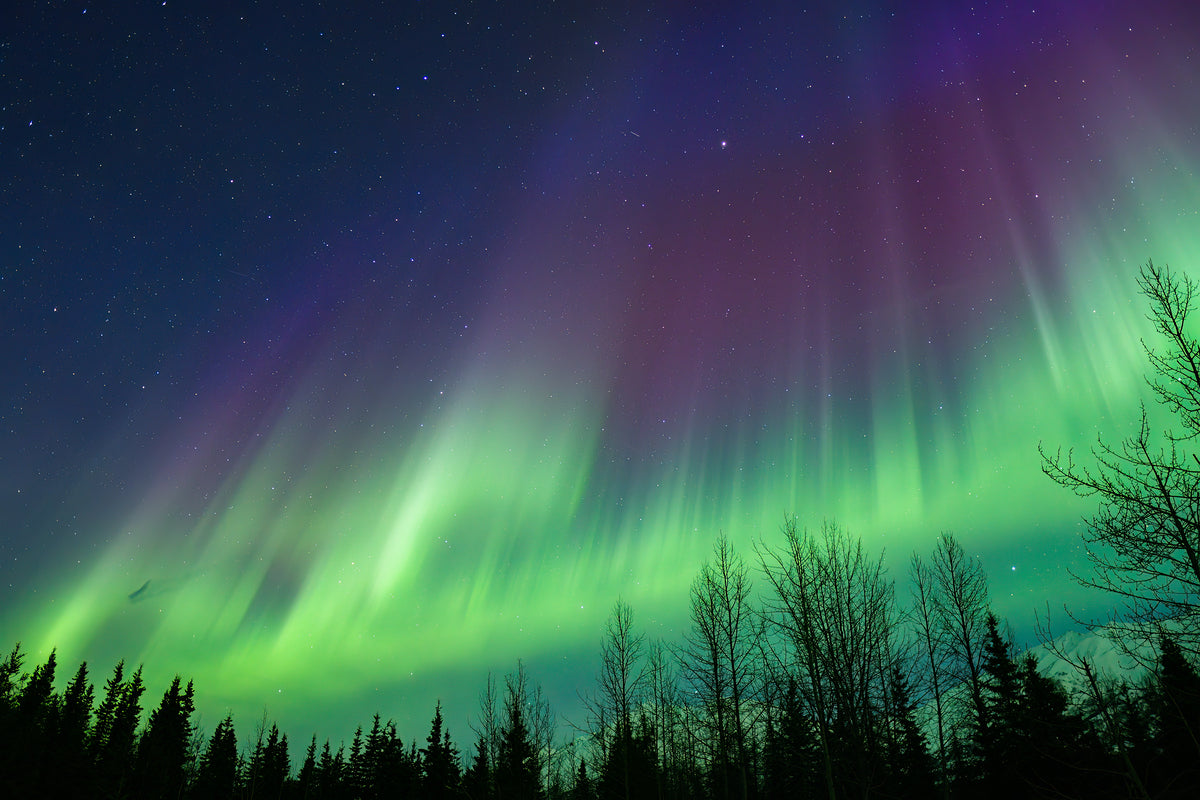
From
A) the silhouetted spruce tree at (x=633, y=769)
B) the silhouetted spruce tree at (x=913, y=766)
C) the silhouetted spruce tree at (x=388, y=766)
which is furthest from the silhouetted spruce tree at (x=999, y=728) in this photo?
the silhouetted spruce tree at (x=388, y=766)

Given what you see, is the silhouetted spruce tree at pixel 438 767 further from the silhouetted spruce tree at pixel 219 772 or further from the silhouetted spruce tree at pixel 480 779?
the silhouetted spruce tree at pixel 219 772

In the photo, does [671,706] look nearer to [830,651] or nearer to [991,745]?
[991,745]

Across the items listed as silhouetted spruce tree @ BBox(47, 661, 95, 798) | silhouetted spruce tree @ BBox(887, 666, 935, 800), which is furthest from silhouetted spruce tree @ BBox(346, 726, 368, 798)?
silhouetted spruce tree @ BBox(887, 666, 935, 800)

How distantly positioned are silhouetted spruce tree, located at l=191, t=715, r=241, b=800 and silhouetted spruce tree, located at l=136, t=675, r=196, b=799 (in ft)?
5.72

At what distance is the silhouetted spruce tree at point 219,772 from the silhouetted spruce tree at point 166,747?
5.72 ft

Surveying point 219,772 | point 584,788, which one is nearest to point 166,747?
point 219,772

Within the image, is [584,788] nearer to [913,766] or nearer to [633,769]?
[633,769]

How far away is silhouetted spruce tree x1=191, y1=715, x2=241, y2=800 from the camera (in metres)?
64.4

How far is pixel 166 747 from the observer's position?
6781 cm

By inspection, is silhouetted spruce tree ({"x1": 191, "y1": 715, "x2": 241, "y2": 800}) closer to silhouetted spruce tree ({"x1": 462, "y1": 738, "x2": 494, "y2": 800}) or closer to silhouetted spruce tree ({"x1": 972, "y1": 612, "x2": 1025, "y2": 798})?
silhouetted spruce tree ({"x1": 462, "y1": 738, "x2": 494, "y2": 800})

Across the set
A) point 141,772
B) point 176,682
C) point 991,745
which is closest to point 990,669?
point 991,745

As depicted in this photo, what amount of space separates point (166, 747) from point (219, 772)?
6.89m

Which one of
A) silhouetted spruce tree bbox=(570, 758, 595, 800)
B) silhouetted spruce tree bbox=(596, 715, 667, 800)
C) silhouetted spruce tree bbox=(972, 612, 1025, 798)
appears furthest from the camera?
silhouetted spruce tree bbox=(570, 758, 595, 800)

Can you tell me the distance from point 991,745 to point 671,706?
17.1 metres
